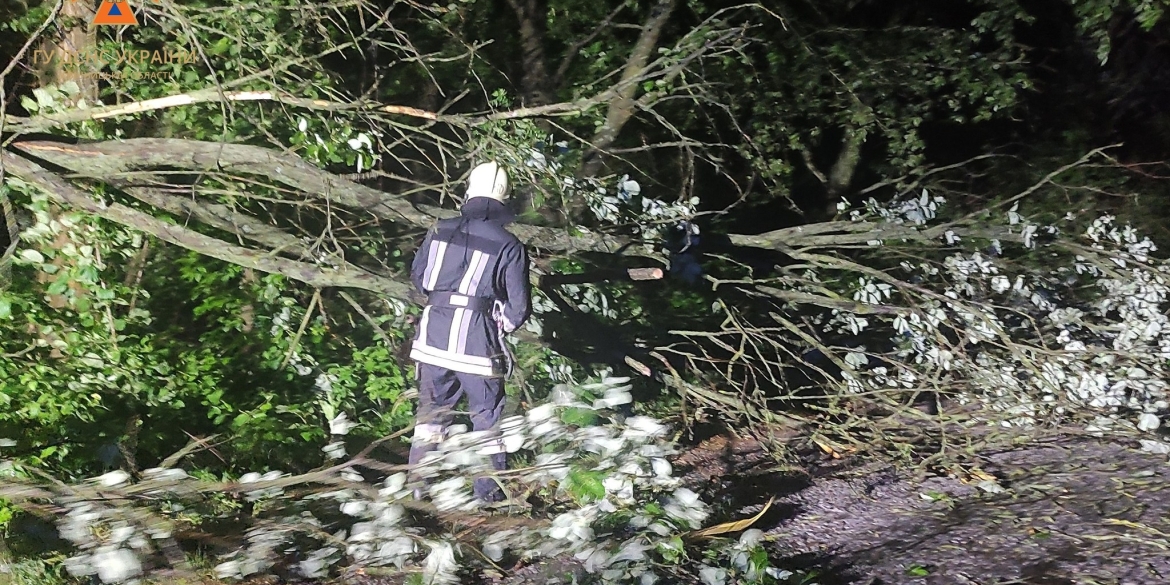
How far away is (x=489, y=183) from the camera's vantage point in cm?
385

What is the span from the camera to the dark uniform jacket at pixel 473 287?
382 cm

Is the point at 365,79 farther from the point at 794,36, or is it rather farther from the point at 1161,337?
the point at 1161,337

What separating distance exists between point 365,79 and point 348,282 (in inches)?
89.9

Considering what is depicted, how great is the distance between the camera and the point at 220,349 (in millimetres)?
5004

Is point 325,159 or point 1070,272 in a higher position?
point 325,159

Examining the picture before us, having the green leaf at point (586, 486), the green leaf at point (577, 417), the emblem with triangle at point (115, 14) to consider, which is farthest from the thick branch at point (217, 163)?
the green leaf at point (586, 486)

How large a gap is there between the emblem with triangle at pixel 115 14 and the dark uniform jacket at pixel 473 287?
2.45 meters

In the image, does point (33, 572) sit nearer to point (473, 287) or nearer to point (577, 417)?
point (473, 287)

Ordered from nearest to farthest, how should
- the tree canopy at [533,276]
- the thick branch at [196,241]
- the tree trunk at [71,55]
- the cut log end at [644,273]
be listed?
the tree canopy at [533,276]
the thick branch at [196,241]
the tree trunk at [71,55]
the cut log end at [644,273]

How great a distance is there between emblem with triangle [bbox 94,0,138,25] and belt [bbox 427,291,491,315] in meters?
2.65

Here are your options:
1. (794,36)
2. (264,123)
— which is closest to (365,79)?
(264,123)

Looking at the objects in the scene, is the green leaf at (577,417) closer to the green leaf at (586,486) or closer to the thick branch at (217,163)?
the green leaf at (586,486)

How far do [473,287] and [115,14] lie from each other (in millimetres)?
2866

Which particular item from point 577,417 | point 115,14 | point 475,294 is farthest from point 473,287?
point 115,14
